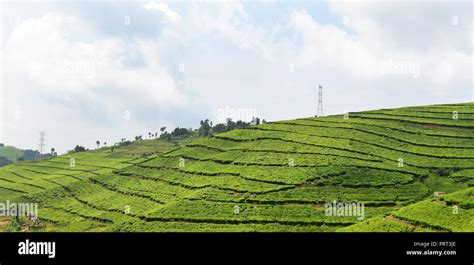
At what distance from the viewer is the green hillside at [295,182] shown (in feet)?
155

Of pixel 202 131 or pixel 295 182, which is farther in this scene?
pixel 202 131

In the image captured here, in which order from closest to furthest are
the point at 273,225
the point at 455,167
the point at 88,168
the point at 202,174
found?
the point at 273,225
the point at 455,167
the point at 202,174
the point at 88,168

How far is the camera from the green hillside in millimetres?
47250

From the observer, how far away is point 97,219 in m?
62.0

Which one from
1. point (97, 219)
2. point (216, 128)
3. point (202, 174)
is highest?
point (216, 128)

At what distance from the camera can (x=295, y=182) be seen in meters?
55.7

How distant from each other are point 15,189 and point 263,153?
164 feet

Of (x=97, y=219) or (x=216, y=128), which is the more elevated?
(x=216, y=128)

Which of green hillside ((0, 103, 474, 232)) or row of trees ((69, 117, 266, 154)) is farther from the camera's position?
row of trees ((69, 117, 266, 154))

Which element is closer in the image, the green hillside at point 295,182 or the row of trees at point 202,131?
the green hillside at point 295,182

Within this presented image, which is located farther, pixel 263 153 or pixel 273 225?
pixel 263 153
